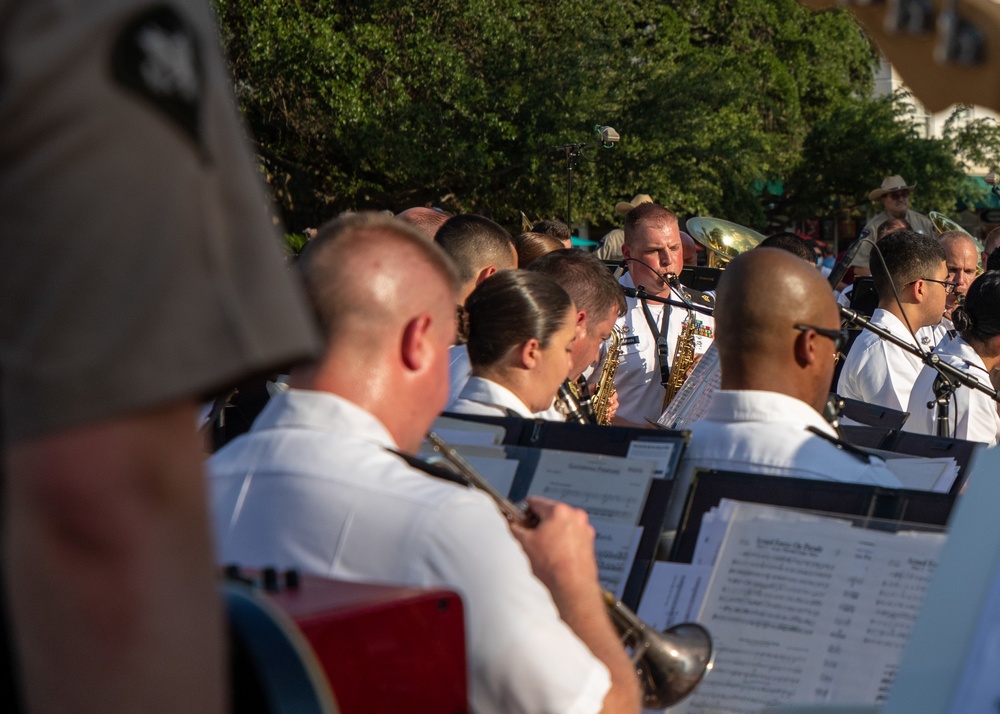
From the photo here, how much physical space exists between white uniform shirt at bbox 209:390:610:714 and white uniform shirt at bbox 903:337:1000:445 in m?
3.62

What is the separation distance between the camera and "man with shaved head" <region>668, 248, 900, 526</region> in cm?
318

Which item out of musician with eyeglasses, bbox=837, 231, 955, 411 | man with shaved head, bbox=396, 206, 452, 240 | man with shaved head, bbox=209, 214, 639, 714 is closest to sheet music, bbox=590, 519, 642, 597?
man with shaved head, bbox=209, 214, 639, 714

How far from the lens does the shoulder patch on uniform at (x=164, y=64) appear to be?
2.73 feet

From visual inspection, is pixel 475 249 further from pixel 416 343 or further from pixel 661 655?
pixel 661 655

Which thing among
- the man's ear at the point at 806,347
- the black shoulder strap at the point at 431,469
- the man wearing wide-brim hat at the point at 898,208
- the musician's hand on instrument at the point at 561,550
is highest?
the man wearing wide-brim hat at the point at 898,208

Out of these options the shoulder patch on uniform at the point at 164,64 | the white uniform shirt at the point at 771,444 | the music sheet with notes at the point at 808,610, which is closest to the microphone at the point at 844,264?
the white uniform shirt at the point at 771,444

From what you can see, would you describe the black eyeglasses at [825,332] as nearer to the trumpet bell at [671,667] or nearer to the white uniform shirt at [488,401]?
the white uniform shirt at [488,401]

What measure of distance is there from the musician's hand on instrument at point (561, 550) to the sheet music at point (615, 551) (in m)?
0.53

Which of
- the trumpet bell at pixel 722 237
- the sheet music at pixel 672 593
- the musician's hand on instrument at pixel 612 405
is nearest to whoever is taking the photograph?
the sheet music at pixel 672 593

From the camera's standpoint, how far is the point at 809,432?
322 centimetres

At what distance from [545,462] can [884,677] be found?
887 millimetres

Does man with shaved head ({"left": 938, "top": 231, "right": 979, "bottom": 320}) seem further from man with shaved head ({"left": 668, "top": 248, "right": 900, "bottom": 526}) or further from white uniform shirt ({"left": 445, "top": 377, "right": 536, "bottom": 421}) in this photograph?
white uniform shirt ({"left": 445, "top": 377, "right": 536, "bottom": 421})

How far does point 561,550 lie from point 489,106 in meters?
16.2

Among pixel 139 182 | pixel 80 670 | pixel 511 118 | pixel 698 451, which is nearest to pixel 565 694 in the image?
pixel 80 670
